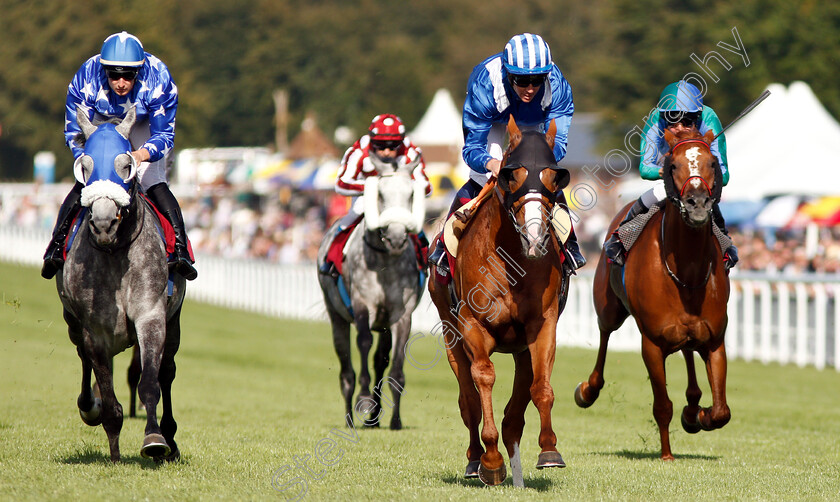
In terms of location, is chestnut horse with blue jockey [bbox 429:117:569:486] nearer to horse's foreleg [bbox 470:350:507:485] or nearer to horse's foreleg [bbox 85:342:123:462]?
horse's foreleg [bbox 470:350:507:485]

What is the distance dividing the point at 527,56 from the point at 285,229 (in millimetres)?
29775

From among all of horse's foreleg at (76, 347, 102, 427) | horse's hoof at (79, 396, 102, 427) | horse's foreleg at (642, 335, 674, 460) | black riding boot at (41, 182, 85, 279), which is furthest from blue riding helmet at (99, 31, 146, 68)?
horse's foreleg at (642, 335, 674, 460)

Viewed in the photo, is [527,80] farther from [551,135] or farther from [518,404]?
[518,404]

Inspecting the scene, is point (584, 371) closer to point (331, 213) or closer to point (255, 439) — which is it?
point (255, 439)

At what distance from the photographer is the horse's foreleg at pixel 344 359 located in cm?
1095

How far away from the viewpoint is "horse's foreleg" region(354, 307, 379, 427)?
1060cm

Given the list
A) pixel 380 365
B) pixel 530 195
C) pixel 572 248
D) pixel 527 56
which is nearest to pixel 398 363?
pixel 380 365

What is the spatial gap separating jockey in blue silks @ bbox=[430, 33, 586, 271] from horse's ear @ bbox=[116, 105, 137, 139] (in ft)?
6.77

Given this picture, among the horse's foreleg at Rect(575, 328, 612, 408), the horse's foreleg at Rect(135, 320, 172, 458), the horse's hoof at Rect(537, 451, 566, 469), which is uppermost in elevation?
the horse's foreleg at Rect(135, 320, 172, 458)

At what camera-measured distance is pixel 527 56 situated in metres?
7.06

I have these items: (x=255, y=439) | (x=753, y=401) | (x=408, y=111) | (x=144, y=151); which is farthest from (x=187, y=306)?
(x=408, y=111)

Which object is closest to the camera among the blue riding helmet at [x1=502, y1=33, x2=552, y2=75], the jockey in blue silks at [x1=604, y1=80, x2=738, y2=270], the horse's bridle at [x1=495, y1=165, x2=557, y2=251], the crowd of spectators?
the horse's bridle at [x1=495, y1=165, x2=557, y2=251]

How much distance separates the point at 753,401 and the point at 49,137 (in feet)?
136

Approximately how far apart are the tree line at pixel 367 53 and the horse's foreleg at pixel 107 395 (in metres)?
12.7
